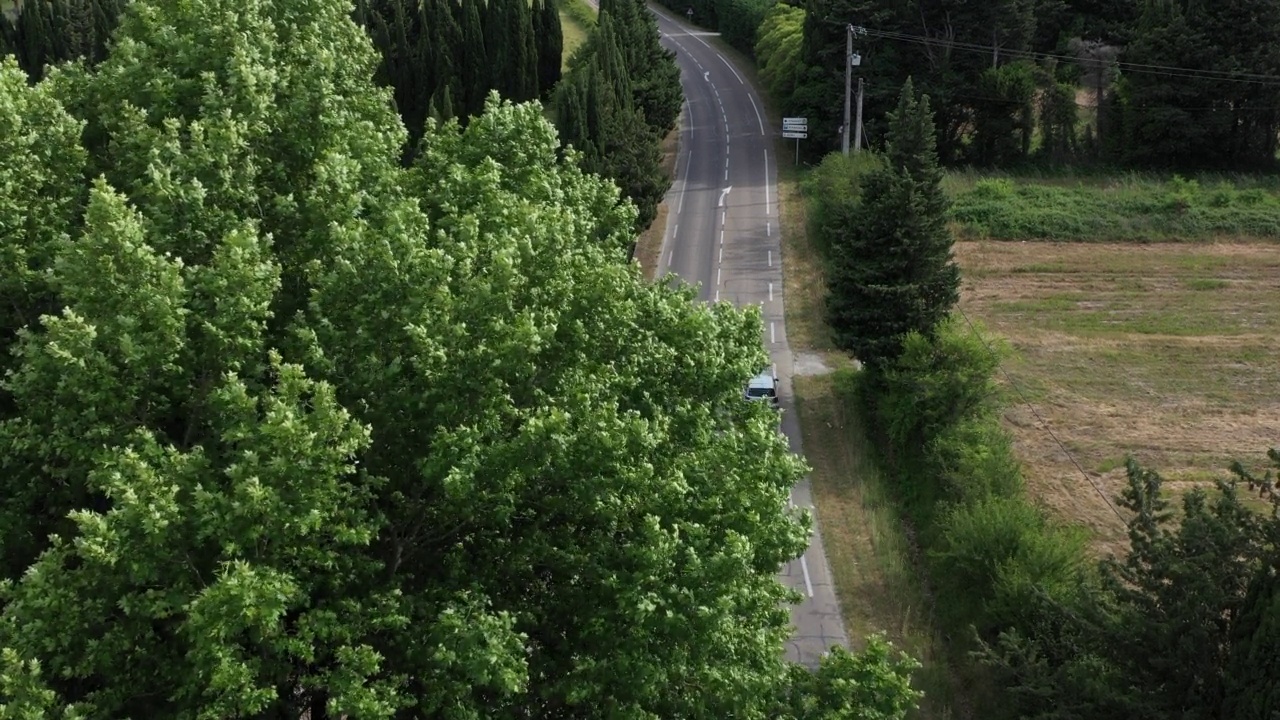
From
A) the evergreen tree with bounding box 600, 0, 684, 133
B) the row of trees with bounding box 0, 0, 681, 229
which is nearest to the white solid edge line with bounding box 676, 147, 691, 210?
the row of trees with bounding box 0, 0, 681, 229

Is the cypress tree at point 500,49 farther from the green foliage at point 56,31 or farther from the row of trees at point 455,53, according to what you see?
the green foliage at point 56,31

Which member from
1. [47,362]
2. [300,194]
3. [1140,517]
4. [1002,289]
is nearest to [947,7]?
[1002,289]

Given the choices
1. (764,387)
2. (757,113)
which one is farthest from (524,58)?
(764,387)

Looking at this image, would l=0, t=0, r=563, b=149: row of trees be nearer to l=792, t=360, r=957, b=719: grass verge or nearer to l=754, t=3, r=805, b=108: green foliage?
l=754, t=3, r=805, b=108: green foliage

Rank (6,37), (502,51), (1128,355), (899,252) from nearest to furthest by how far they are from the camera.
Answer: (899,252) → (1128,355) → (502,51) → (6,37)

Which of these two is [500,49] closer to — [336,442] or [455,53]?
[455,53]

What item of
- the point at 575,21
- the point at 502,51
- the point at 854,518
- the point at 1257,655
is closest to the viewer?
the point at 1257,655
